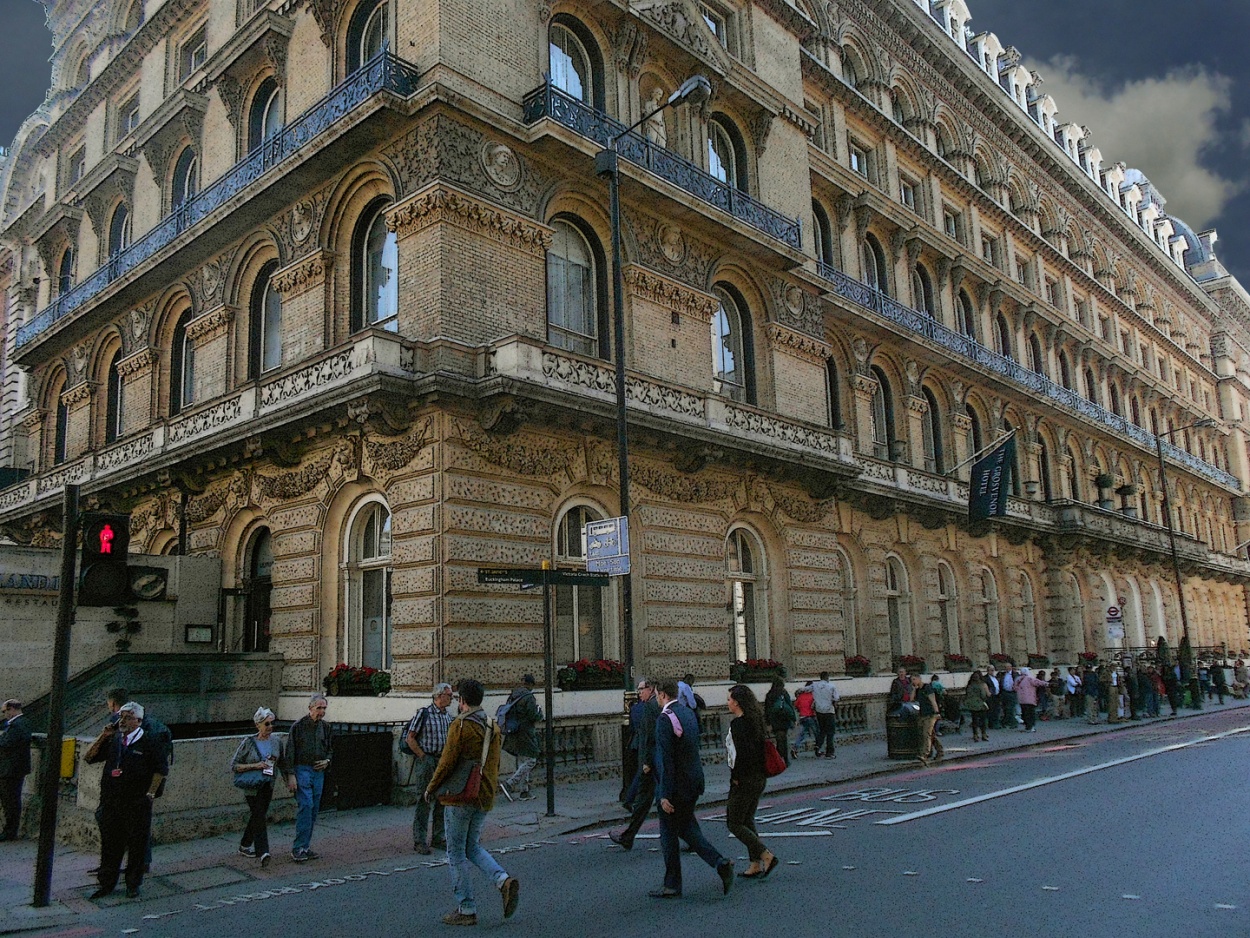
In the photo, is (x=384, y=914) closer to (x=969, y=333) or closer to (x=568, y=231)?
(x=568, y=231)

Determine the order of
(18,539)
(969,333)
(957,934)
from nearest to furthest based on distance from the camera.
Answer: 1. (957,934)
2. (18,539)
3. (969,333)

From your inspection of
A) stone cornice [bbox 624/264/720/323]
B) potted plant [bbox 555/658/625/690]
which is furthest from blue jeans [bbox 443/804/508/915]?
stone cornice [bbox 624/264/720/323]

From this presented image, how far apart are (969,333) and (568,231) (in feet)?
66.9

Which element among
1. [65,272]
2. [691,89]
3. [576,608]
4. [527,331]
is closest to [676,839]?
[576,608]

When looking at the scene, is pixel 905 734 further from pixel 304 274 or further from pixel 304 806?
pixel 304 274

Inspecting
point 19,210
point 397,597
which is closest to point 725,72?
point 397,597

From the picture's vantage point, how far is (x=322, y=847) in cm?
1191

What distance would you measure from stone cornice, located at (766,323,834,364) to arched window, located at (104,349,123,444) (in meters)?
17.3

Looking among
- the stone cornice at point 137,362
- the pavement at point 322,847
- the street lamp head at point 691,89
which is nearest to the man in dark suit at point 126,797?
the pavement at point 322,847

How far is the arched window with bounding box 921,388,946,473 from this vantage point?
32.3 metres

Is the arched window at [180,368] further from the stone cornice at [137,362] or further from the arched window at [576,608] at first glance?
the arched window at [576,608]

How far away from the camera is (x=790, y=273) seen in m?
25.5

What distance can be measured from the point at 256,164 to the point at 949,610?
22826 millimetres

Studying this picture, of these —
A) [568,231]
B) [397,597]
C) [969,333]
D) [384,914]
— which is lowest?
[384,914]
